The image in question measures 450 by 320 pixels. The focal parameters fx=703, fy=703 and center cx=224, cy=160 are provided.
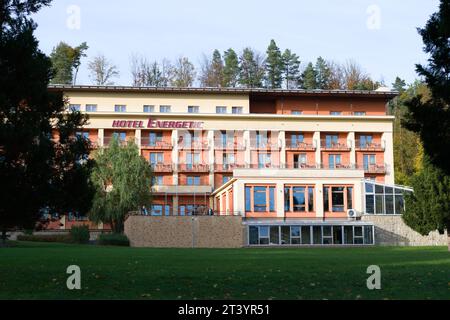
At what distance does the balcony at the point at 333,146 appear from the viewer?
87500 mm

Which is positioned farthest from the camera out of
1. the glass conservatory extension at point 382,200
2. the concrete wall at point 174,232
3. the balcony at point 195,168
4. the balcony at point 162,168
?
the balcony at point 195,168

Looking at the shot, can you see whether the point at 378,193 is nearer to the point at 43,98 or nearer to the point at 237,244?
the point at 237,244

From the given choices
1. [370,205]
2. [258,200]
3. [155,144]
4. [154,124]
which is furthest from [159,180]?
[370,205]

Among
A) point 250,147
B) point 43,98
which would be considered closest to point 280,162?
point 250,147

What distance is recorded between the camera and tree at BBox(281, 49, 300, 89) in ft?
363

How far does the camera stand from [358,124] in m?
87.6

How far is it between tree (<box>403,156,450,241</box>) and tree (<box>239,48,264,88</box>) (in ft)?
212

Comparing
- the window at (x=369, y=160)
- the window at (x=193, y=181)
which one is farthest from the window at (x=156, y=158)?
the window at (x=369, y=160)

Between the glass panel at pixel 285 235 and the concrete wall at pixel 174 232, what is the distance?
427cm

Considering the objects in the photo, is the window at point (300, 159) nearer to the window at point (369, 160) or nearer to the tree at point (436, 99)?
the window at point (369, 160)

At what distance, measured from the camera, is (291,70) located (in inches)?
4387

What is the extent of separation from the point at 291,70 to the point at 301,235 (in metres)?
54.5

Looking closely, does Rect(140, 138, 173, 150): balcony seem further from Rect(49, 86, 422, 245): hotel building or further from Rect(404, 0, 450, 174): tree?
Rect(404, 0, 450, 174): tree
